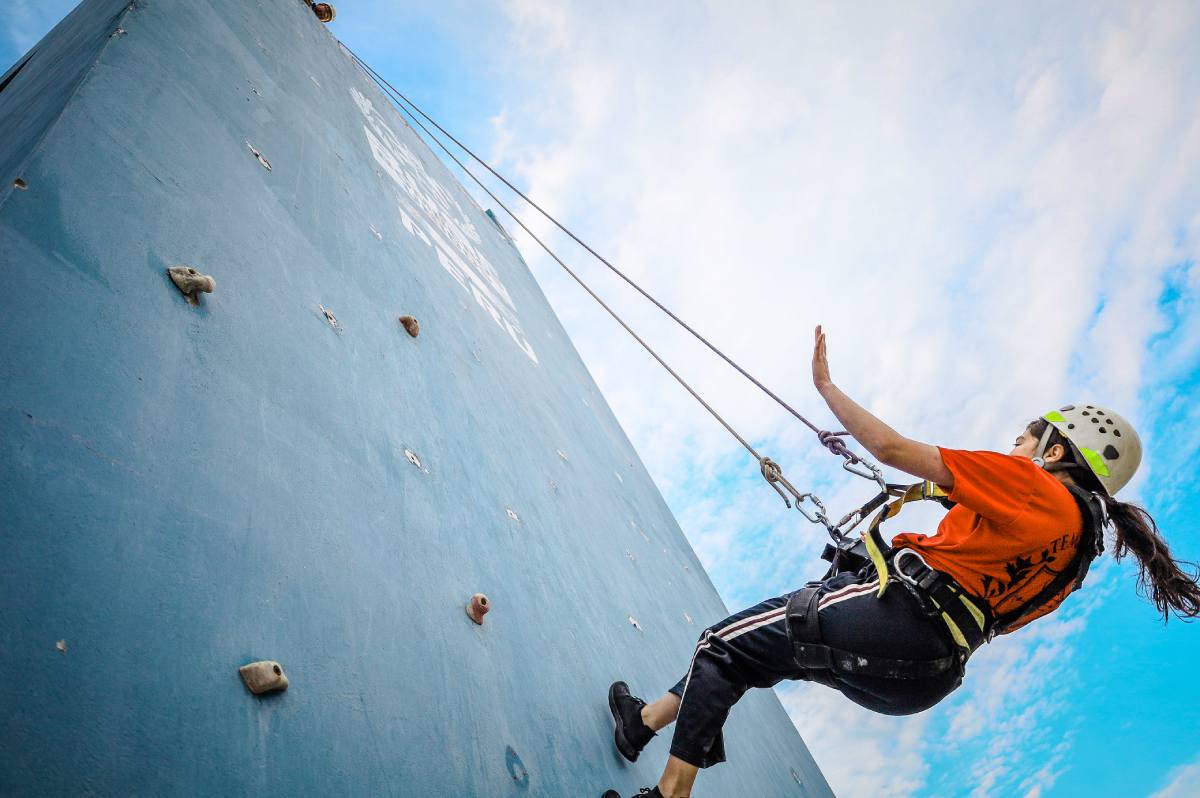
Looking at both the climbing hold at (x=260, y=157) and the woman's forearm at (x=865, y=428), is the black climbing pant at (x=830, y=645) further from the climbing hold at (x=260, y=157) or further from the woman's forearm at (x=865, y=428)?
the climbing hold at (x=260, y=157)

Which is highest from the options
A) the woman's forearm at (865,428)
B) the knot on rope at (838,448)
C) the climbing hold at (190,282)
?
the climbing hold at (190,282)

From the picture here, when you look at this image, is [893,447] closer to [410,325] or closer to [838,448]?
[838,448]

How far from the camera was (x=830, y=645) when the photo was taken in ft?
4.06

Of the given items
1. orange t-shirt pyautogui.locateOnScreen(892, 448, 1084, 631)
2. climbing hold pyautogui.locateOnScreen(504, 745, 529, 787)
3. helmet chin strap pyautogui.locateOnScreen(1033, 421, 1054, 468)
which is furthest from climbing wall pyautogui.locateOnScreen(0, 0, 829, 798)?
helmet chin strap pyautogui.locateOnScreen(1033, 421, 1054, 468)

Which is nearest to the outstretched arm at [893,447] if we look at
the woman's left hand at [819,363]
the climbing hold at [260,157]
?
the woman's left hand at [819,363]

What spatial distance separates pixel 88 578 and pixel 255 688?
7.4 inches

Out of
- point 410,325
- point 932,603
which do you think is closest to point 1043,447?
point 932,603

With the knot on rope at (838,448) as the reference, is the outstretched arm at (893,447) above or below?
below

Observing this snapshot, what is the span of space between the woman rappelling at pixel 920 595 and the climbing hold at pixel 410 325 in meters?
0.93

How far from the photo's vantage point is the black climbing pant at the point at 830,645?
1189 millimetres

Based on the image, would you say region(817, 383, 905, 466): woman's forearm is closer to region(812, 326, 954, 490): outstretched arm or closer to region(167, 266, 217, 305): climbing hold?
region(812, 326, 954, 490): outstretched arm

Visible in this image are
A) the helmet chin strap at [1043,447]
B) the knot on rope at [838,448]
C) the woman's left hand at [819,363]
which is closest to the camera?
the woman's left hand at [819,363]

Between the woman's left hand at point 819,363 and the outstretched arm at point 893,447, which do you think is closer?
the outstretched arm at point 893,447

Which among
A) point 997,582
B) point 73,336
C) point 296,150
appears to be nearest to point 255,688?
point 73,336
